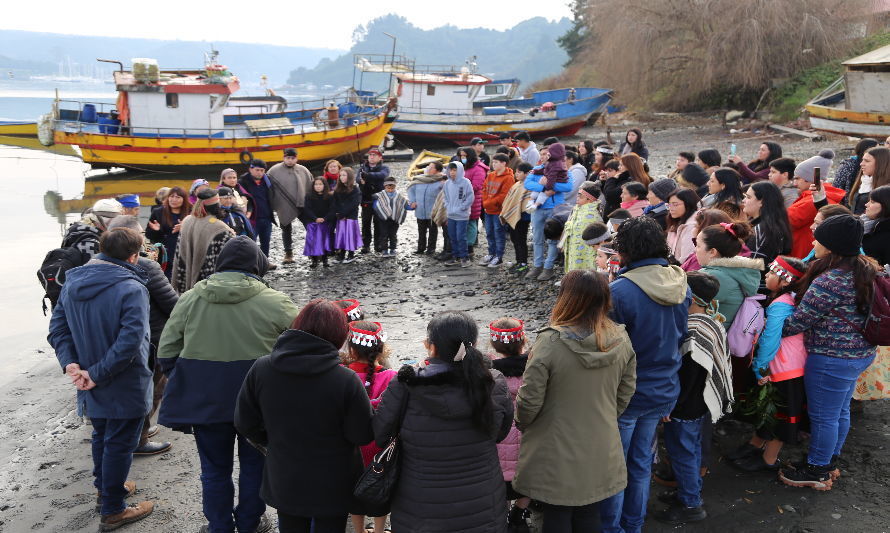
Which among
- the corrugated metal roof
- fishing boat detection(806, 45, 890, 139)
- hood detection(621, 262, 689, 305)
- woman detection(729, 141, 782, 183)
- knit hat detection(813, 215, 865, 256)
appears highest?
the corrugated metal roof

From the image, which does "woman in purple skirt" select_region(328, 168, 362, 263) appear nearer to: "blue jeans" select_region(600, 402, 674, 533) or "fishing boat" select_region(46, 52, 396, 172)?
"blue jeans" select_region(600, 402, 674, 533)

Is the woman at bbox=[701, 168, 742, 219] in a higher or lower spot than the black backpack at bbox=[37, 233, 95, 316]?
higher

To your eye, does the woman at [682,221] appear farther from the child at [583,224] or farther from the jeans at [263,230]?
the jeans at [263,230]

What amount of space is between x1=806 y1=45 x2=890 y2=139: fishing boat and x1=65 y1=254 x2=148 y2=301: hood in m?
16.9

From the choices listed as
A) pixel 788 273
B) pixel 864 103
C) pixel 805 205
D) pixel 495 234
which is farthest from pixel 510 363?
pixel 864 103

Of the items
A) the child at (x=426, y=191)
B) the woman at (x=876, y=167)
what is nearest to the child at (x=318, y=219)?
the child at (x=426, y=191)

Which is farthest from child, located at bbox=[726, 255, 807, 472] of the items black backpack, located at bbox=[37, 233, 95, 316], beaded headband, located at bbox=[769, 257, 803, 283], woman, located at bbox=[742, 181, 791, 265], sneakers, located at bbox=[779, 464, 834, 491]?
black backpack, located at bbox=[37, 233, 95, 316]

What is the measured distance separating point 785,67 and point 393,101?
14.9 m

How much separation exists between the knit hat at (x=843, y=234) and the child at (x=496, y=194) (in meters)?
5.51

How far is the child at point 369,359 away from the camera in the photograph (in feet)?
11.5

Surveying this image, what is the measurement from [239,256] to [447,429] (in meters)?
1.62

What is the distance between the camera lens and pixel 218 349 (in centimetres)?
362

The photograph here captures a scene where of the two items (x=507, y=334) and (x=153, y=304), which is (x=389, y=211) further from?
(x=507, y=334)

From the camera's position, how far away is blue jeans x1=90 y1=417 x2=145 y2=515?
4031mm
